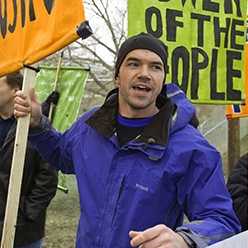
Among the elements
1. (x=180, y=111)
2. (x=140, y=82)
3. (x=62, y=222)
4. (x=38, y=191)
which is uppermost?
(x=140, y=82)

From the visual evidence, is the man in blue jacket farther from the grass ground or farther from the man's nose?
the grass ground

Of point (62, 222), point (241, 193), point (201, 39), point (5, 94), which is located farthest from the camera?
point (62, 222)

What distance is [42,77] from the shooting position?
7.06 metres

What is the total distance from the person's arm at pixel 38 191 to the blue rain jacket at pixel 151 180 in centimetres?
107

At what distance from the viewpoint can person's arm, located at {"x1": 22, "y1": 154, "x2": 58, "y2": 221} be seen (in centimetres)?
338

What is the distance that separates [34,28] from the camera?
255cm

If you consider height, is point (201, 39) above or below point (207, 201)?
above

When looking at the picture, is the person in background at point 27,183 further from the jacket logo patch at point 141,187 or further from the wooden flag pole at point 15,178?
the jacket logo patch at point 141,187

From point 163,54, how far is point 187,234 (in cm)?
94

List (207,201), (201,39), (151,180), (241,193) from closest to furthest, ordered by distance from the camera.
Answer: (207,201)
(151,180)
(241,193)
(201,39)

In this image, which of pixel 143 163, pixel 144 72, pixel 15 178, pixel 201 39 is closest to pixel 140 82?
pixel 144 72

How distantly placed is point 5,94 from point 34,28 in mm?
945

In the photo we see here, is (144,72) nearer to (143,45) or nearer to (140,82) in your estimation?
(140,82)

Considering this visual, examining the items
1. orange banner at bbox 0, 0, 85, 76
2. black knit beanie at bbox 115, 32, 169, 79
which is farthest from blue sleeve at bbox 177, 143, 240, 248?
orange banner at bbox 0, 0, 85, 76
